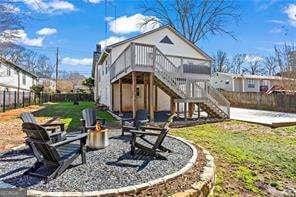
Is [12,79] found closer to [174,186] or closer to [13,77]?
[13,77]

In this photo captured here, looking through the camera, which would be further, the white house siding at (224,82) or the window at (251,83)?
the window at (251,83)

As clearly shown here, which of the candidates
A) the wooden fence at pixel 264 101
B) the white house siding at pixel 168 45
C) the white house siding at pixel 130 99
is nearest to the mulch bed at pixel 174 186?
the white house siding at pixel 130 99

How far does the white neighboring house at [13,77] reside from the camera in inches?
1198

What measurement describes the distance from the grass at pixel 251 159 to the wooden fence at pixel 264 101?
43.2 ft

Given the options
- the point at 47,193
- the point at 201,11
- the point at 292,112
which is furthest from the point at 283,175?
the point at 201,11

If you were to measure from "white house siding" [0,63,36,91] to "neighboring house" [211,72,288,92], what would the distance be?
26081mm

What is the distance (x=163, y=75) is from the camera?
14.8 metres

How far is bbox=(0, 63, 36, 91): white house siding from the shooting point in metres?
30.4

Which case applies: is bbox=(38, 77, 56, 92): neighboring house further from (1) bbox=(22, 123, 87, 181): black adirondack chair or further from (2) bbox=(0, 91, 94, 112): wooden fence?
(1) bbox=(22, 123, 87, 181): black adirondack chair

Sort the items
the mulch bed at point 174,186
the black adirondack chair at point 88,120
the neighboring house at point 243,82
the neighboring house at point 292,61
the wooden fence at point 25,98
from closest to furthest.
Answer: the mulch bed at point 174,186 → the black adirondack chair at point 88,120 → the wooden fence at point 25,98 → the neighboring house at point 292,61 → the neighboring house at point 243,82

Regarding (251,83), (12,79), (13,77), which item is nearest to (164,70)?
(12,79)

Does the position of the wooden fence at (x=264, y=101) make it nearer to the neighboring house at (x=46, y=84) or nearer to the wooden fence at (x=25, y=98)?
the wooden fence at (x=25, y=98)

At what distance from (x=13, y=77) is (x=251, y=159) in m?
31.1

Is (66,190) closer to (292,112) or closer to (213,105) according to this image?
(213,105)
